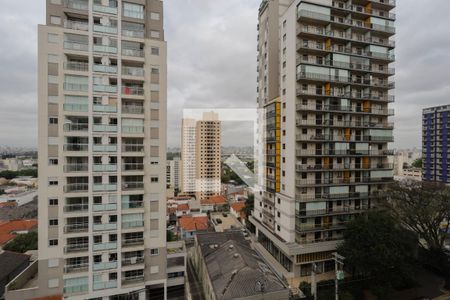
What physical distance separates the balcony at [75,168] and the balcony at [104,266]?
8106 millimetres

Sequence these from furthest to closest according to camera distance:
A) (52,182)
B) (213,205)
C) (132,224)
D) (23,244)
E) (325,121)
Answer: (213,205) → (23,244) → (325,121) → (132,224) → (52,182)

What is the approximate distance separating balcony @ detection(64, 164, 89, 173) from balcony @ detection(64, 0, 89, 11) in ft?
43.6

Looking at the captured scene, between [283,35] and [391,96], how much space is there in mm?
15072

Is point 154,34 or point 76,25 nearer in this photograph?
point 76,25

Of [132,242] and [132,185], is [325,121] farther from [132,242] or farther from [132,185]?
[132,242]

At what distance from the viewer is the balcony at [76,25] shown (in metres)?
17.9

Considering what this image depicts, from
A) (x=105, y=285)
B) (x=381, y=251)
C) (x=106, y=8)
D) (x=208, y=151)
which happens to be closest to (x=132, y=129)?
(x=106, y=8)

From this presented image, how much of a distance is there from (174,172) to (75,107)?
67342mm

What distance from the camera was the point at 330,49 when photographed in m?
24.1

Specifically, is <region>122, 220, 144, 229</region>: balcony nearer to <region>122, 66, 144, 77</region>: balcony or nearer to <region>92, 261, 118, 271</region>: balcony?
<region>92, 261, 118, 271</region>: balcony

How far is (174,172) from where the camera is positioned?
83938mm

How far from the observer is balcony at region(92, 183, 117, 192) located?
18.5 metres

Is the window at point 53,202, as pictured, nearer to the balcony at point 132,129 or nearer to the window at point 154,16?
the balcony at point 132,129

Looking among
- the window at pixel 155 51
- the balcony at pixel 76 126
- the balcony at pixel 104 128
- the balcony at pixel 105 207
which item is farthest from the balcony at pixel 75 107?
the balcony at pixel 105 207
